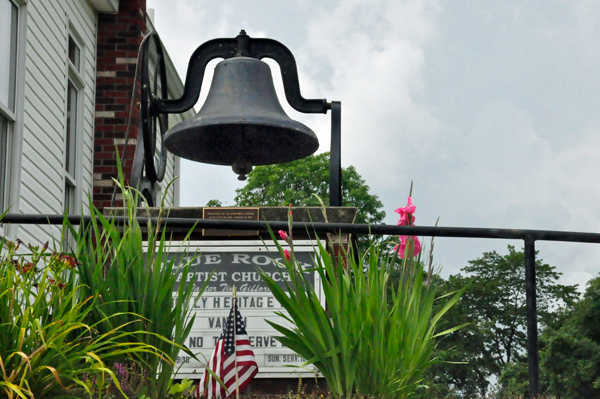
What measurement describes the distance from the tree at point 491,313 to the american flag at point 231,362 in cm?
922

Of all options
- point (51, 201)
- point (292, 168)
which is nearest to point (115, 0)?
point (51, 201)

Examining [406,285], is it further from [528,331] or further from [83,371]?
[83,371]

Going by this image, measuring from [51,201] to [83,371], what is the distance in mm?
6892

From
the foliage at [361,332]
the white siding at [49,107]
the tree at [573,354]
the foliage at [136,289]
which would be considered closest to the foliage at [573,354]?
the tree at [573,354]

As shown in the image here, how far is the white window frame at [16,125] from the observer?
848 cm

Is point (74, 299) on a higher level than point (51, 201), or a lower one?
lower

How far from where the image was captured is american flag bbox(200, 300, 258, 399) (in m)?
3.90

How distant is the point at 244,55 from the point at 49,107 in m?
4.05

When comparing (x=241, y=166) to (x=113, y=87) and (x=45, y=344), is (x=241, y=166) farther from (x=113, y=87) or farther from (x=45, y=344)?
(x=113, y=87)

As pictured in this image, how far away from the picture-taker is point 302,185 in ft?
125

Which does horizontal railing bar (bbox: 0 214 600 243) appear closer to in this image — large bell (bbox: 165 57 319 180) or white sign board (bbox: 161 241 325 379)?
white sign board (bbox: 161 241 325 379)

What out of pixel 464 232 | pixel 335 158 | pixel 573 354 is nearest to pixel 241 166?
pixel 335 158

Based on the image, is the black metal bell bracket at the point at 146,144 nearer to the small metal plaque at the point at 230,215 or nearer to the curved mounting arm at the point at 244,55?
the curved mounting arm at the point at 244,55

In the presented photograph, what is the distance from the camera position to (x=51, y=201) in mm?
9719
